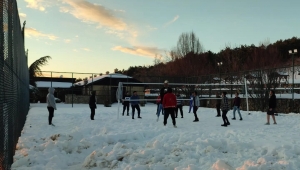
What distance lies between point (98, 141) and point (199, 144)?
2934 mm

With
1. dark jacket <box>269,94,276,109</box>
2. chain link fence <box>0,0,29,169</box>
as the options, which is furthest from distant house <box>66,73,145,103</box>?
chain link fence <box>0,0,29,169</box>

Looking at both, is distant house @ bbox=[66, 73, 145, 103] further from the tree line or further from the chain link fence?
the chain link fence

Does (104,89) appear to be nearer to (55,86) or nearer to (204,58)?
(55,86)

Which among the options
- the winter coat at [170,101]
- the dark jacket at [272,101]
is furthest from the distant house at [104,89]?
the dark jacket at [272,101]

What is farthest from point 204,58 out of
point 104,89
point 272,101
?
point 272,101

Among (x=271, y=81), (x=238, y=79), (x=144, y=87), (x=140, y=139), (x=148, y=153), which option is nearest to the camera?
(x=148, y=153)

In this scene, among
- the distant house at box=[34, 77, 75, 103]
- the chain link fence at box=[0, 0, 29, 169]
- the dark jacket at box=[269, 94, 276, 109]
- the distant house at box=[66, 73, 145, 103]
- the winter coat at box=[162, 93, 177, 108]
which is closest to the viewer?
the chain link fence at box=[0, 0, 29, 169]

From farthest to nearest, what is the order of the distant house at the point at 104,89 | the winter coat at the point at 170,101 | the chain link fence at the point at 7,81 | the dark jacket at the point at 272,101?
the distant house at the point at 104,89, the dark jacket at the point at 272,101, the winter coat at the point at 170,101, the chain link fence at the point at 7,81

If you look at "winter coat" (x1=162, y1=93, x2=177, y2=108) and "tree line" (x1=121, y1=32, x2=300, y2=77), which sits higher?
"tree line" (x1=121, y1=32, x2=300, y2=77)

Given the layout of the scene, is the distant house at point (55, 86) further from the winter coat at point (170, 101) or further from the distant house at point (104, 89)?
the winter coat at point (170, 101)

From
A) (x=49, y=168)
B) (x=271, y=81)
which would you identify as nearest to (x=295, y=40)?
(x=271, y=81)

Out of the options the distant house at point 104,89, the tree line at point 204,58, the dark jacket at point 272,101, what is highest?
the tree line at point 204,58

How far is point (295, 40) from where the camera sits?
162 feet

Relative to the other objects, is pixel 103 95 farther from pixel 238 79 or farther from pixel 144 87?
pixel 238 79
